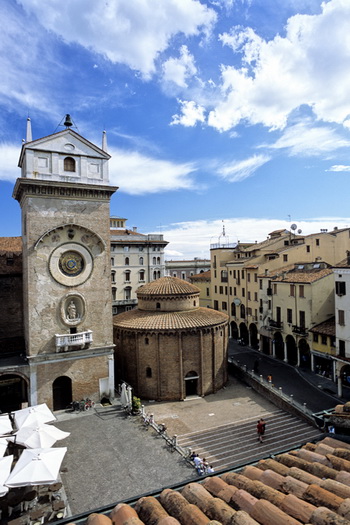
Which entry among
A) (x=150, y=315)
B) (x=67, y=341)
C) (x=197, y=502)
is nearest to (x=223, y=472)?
(x=197, y=502)

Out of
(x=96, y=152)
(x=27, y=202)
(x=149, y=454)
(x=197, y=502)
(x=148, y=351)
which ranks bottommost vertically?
(x=149, y=454)

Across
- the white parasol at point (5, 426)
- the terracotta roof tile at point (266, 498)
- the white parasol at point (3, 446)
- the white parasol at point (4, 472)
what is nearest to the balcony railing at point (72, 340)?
the white parasol at point (5, 426)

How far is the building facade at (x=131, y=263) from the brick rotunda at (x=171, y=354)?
22.1m

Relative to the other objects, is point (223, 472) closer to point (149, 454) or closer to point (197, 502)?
point (197, 502)

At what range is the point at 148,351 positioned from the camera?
2962 cm

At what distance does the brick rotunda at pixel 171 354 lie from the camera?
29266mm

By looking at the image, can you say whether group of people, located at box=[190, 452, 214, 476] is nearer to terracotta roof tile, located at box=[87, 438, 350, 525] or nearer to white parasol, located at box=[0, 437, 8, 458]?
white parasol, located at box=[0, 437, 8, 458]

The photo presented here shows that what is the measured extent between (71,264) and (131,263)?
29512 mm

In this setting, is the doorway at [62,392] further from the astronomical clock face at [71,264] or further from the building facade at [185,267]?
→ the building facade at [185,267]

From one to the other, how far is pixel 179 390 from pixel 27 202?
19183mm

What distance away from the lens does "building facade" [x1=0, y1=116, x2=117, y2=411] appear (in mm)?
24469

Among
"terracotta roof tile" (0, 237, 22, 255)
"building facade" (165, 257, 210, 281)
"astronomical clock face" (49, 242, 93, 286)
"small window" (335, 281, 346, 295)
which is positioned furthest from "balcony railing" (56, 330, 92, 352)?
"building facade" (165, 257, 210, 281)

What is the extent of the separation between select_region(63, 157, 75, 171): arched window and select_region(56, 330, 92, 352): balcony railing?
12.4m

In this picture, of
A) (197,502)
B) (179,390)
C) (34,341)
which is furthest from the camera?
(179,390)
